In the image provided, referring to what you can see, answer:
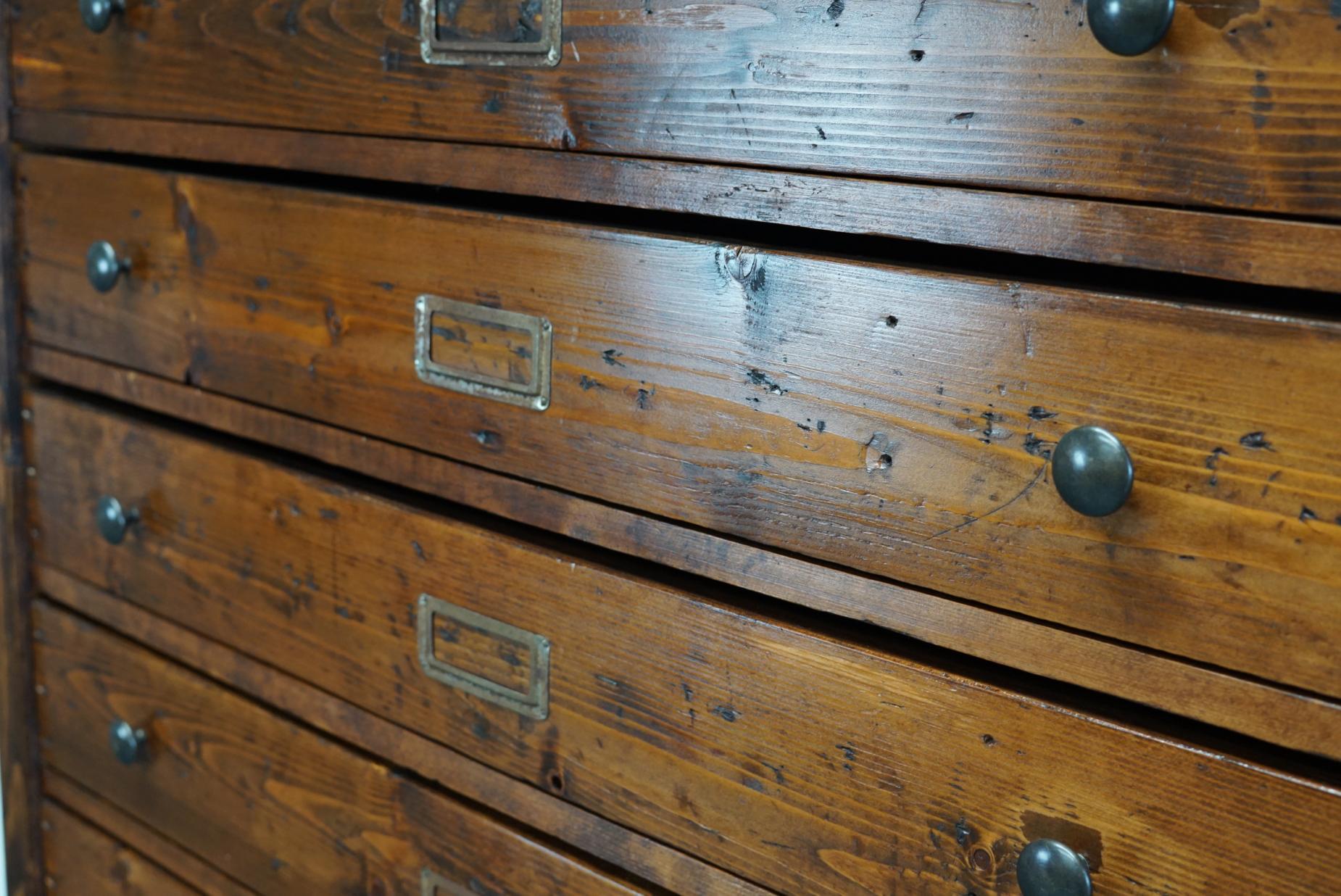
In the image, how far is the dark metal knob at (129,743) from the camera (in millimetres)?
1040

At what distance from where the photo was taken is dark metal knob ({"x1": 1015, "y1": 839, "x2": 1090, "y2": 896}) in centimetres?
58

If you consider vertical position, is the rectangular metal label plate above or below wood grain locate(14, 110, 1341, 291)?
below

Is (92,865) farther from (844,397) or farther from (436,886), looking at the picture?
(844,397)

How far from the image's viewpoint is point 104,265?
0.95m

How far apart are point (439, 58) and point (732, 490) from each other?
31 cm

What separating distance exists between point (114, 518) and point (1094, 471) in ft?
2.55

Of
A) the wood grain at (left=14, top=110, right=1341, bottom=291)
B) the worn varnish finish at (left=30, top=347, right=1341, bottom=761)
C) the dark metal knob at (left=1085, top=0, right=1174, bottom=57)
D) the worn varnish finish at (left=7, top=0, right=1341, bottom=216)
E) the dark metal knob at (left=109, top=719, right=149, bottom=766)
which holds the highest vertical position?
the dark metal knob at (left=1085, top=0, right=1174, bottom=57)

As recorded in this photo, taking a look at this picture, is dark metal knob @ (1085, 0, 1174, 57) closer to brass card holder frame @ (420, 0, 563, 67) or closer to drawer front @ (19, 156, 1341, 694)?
drawer front @ (19, 156, 1341, 694)

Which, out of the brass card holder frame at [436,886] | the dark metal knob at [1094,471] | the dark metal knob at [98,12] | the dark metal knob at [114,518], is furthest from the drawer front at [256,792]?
the dark metal knob at [98,12]

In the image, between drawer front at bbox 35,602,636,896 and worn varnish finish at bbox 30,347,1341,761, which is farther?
drawer front at bbox 35,602,636,896

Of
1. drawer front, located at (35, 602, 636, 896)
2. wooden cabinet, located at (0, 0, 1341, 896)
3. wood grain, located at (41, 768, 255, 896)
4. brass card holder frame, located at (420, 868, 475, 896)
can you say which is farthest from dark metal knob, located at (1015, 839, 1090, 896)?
wood grain, located at (41, 768, 255, 896)

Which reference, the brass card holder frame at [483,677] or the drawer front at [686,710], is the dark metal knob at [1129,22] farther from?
the brass card holder frame at [483,677]

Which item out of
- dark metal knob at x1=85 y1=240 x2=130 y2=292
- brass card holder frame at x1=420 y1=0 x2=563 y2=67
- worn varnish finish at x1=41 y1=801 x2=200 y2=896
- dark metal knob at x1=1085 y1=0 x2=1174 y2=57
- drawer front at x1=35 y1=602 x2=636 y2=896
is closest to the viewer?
dark metal knob at x1=1085 y1=0 x2=1174 y2=57

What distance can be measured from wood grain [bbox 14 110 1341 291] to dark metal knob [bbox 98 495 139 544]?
304 millimetres
